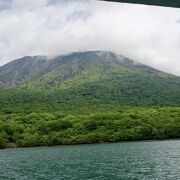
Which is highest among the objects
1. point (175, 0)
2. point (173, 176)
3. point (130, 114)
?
point (130, 114)

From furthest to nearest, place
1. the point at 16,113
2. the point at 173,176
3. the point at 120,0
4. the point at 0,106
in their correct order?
the point at 0,106
the point at 16,113
the point at 173,176
the point at 120,0

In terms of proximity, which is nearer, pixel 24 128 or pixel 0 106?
pixel 24 128

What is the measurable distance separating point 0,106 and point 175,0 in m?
193

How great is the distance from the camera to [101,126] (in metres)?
135

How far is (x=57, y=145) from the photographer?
424 ft

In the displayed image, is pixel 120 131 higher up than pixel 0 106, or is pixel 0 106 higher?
pixel 0 106

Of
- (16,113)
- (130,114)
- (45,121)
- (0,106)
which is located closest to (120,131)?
(130,114)

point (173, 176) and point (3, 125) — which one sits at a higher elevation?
point (3, 125)

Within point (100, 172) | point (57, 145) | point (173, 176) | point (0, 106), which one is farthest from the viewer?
point (0, 106)

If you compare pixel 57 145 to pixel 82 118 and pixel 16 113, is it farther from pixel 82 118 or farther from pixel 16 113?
pixel 16 113

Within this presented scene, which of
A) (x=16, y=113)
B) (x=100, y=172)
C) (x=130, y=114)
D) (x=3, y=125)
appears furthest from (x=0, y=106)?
(x=100, y=172)

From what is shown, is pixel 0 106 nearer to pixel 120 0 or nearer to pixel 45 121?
pixel 45 121

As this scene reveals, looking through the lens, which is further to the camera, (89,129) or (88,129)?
(89,129)

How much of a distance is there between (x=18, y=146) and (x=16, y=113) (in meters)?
41.2
